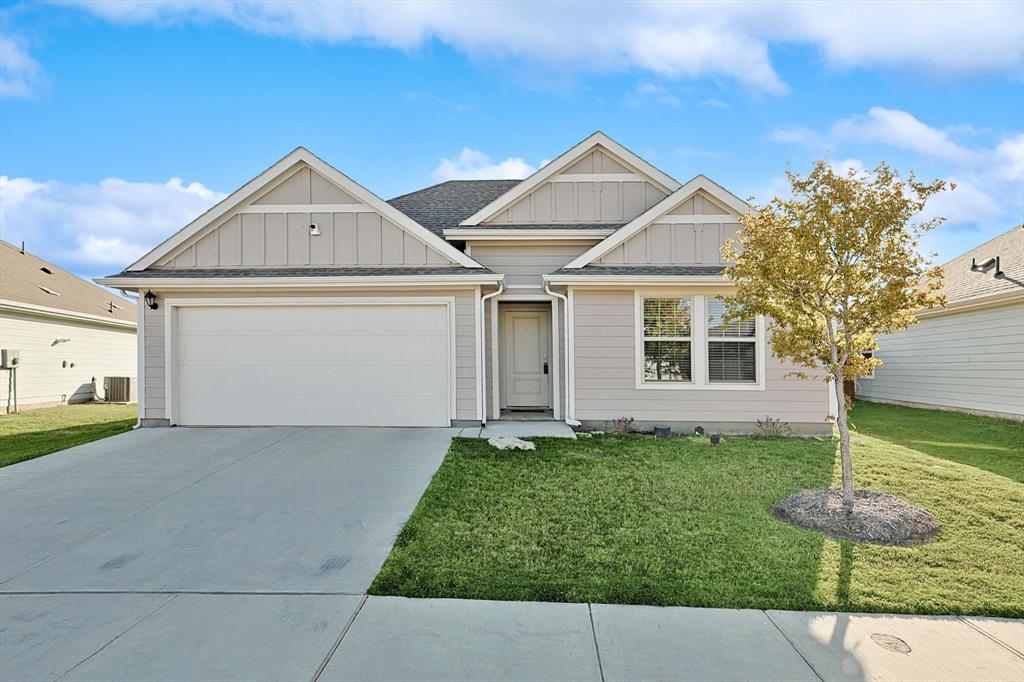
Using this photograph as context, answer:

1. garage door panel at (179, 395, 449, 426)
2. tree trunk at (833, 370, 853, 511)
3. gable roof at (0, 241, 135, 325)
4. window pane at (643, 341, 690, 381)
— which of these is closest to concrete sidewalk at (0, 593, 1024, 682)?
tree trunk at (833, 370, 853, 511)

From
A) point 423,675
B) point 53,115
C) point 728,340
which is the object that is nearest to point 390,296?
point 728,340

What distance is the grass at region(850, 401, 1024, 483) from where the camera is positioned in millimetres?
7699

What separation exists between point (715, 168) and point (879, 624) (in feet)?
27.5

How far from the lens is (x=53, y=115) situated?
15023 millimetres

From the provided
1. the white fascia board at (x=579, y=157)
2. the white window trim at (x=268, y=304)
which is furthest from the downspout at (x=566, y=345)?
the white fascia board at (x=579, y=157)

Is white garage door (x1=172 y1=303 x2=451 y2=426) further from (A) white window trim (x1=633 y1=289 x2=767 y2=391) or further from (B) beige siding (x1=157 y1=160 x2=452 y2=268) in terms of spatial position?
(A) white window trim (x1=633 y1=289 x2=767 y2=391)

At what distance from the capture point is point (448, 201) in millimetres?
12992

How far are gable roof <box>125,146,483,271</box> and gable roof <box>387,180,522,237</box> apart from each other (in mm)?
1507

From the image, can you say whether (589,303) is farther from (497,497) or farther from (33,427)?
(33,427)

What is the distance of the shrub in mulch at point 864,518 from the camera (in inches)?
180

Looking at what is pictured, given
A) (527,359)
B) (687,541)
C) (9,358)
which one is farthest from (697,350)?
(9,358)

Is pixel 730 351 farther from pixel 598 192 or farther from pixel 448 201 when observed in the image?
pixel 448 201

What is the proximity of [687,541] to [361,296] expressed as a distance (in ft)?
23.1

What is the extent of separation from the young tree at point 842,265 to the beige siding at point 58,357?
18.1 m
